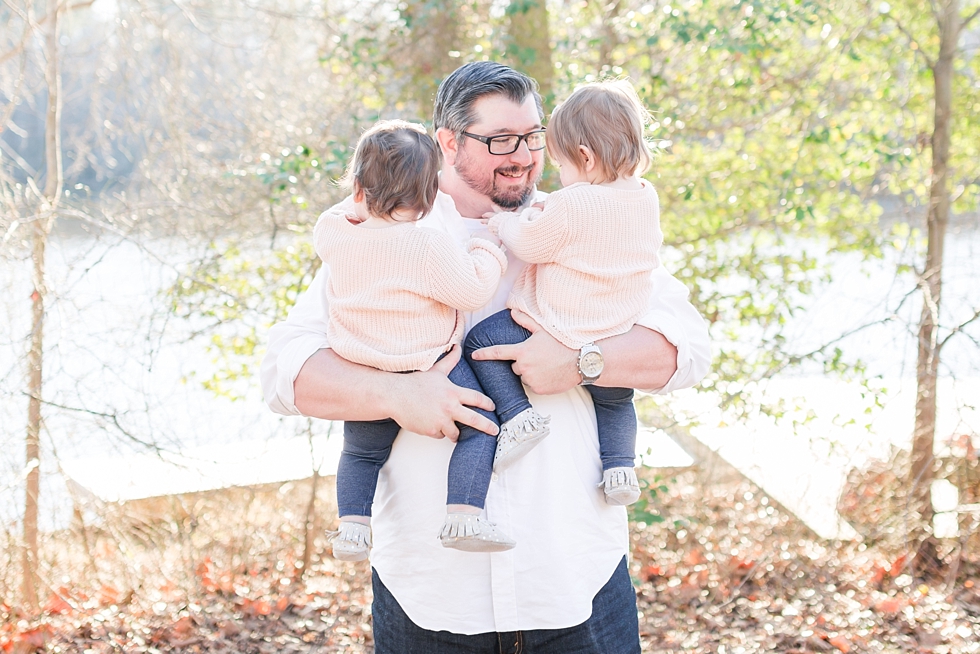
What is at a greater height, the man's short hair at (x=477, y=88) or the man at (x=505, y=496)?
the man's short hair at (x=477, y=88)

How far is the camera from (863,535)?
154 inches

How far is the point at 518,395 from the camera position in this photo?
5.84ft

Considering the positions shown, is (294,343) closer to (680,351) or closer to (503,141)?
(503,141)

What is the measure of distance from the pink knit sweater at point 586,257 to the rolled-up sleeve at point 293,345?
1.35ft

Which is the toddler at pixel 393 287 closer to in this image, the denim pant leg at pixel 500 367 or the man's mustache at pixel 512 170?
the denim pant leg at pixel 500 367

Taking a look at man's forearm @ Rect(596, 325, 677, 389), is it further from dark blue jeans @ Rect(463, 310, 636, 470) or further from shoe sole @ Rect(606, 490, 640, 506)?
shoe sole @ Rect(606, 490, 640, 506)

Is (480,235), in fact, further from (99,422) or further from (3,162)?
(3,162)

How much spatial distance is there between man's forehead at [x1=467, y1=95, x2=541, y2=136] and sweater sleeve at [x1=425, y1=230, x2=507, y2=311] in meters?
0.33

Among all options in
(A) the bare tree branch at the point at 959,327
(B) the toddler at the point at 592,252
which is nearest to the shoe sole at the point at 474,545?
(B) the toddler at the point at 592,252

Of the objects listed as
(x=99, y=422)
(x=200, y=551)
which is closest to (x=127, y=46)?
(x=99, y=422)

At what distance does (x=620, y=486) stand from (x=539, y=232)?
0.54 meters

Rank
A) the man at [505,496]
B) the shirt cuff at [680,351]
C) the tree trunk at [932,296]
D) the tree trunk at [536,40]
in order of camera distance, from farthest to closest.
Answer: the tree trunk at [536,40] < the tree trunk at [932,296] < the shirt cuff at [680,351] < the man at [505,496]

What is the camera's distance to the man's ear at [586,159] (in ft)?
6.21

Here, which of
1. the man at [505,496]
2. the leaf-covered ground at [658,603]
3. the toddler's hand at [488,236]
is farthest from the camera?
the leaf-covered ground at [658,603]
